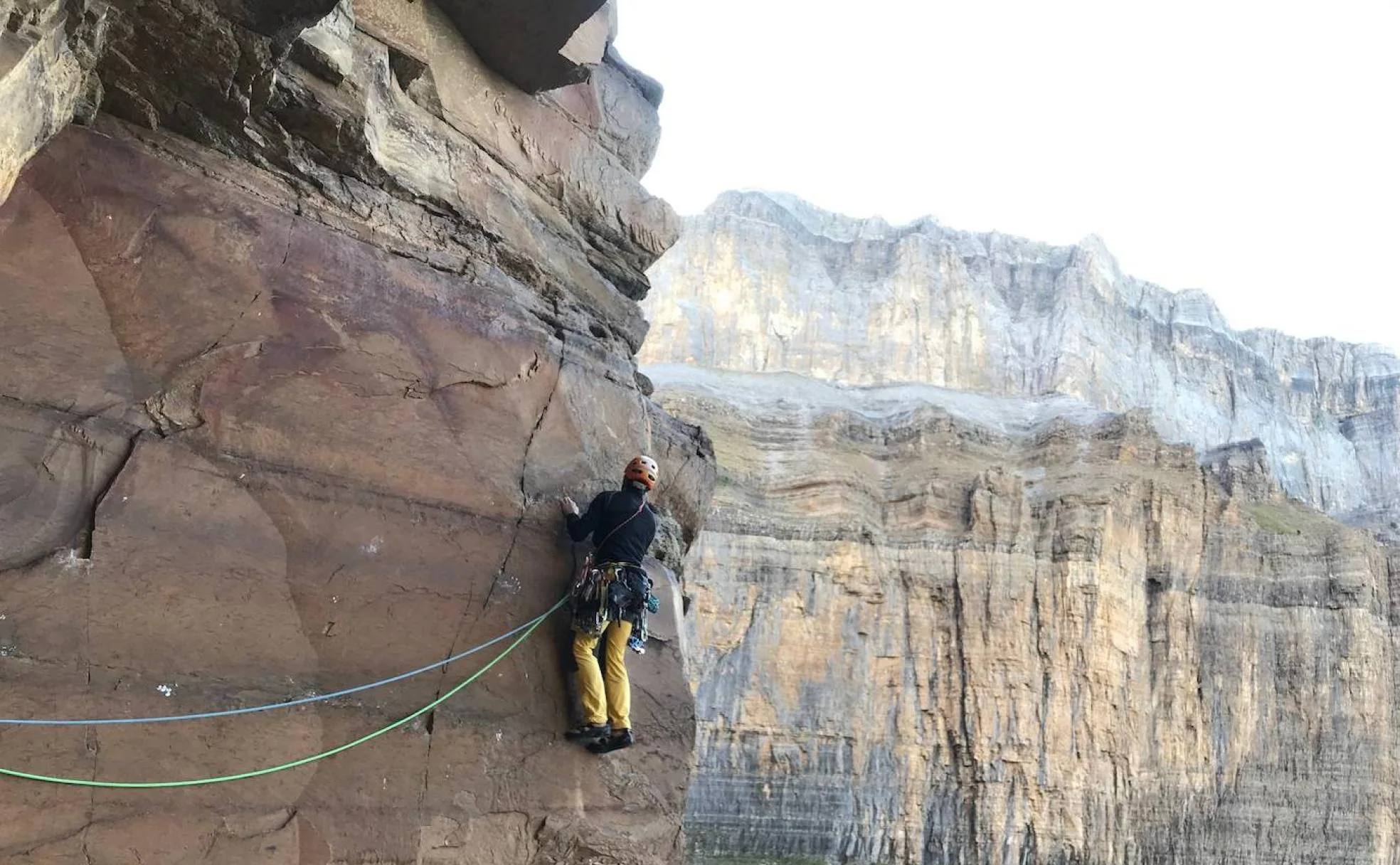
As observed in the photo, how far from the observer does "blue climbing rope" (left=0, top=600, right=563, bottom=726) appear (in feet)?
13.4

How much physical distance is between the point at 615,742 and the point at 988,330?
5450cm

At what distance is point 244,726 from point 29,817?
2.75ft

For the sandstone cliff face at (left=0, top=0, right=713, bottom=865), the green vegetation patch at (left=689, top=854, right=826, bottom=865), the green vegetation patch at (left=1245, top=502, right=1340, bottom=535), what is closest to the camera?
the sandstone cliff face at (left=0, top=0, right=713, bottom=865)

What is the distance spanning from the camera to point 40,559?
14.1 feet

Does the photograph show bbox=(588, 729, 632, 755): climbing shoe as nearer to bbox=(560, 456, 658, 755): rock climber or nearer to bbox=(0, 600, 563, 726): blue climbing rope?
bbox=(560, 456, 658, 755): rock climber

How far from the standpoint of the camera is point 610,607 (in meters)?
5.69

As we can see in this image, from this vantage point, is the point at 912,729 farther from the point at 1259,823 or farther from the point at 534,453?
the point at 534,453

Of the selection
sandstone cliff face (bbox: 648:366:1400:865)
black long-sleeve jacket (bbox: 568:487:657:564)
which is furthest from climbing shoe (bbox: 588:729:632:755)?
sandstone cliff face (bbox: 648:366:1400:865)

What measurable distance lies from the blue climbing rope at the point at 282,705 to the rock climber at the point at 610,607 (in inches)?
11.5

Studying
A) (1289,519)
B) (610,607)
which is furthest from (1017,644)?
(610,607)

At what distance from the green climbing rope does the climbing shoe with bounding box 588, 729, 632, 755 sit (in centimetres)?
67

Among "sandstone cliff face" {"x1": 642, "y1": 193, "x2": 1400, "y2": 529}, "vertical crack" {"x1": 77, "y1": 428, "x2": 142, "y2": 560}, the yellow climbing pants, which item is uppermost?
"sandstone cliff face" {"x1": 642, "y1": 193, "x2": 1400, "y2": 529}

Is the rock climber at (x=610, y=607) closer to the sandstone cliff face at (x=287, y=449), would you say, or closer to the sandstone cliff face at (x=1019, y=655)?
the sandstone cliff face at (x=287, y=449)

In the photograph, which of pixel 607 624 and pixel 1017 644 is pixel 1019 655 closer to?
pixel 1017 644
